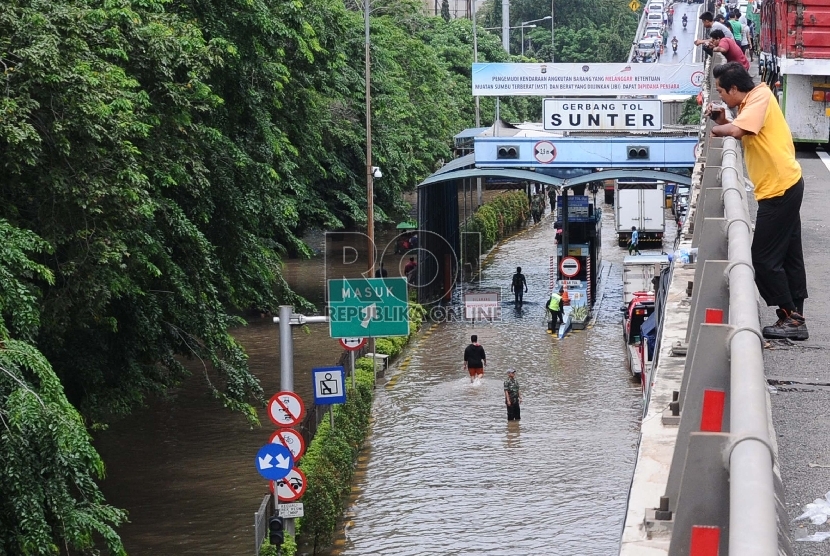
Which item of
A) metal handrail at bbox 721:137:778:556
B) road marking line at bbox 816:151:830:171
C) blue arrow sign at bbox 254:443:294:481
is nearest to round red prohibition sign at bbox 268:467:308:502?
blue arrow sign at bbox 254:443:294:481

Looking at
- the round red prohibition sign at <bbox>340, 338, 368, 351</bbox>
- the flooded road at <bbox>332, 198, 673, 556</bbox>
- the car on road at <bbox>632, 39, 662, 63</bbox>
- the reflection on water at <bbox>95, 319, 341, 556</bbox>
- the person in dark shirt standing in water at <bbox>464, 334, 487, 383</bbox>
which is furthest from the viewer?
the car on road at <bbox>632, 39, 662, 63</bbox>

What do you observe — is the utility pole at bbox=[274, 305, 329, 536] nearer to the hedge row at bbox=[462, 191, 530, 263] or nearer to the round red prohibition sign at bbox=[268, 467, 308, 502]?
the round red prohibition sign at bbox=[268, 467, 308, 502]

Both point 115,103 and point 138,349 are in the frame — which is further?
point 138,349

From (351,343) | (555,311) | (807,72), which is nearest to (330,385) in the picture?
(351,343)

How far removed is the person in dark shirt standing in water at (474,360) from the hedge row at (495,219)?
1800 centimetres

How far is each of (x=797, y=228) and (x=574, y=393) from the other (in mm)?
20589

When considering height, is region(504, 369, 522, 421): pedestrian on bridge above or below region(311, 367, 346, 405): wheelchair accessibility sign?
below

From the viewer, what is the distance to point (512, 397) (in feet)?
78.4

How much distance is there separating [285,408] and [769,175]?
11570 mm

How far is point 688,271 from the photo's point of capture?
7.62 m

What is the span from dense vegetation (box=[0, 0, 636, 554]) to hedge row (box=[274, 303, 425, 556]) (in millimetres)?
1474

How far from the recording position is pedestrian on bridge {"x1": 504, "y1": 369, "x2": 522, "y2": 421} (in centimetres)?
2362

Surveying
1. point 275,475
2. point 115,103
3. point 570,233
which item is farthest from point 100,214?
point 570,233

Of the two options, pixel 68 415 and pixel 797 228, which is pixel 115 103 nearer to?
pixel 68 415
